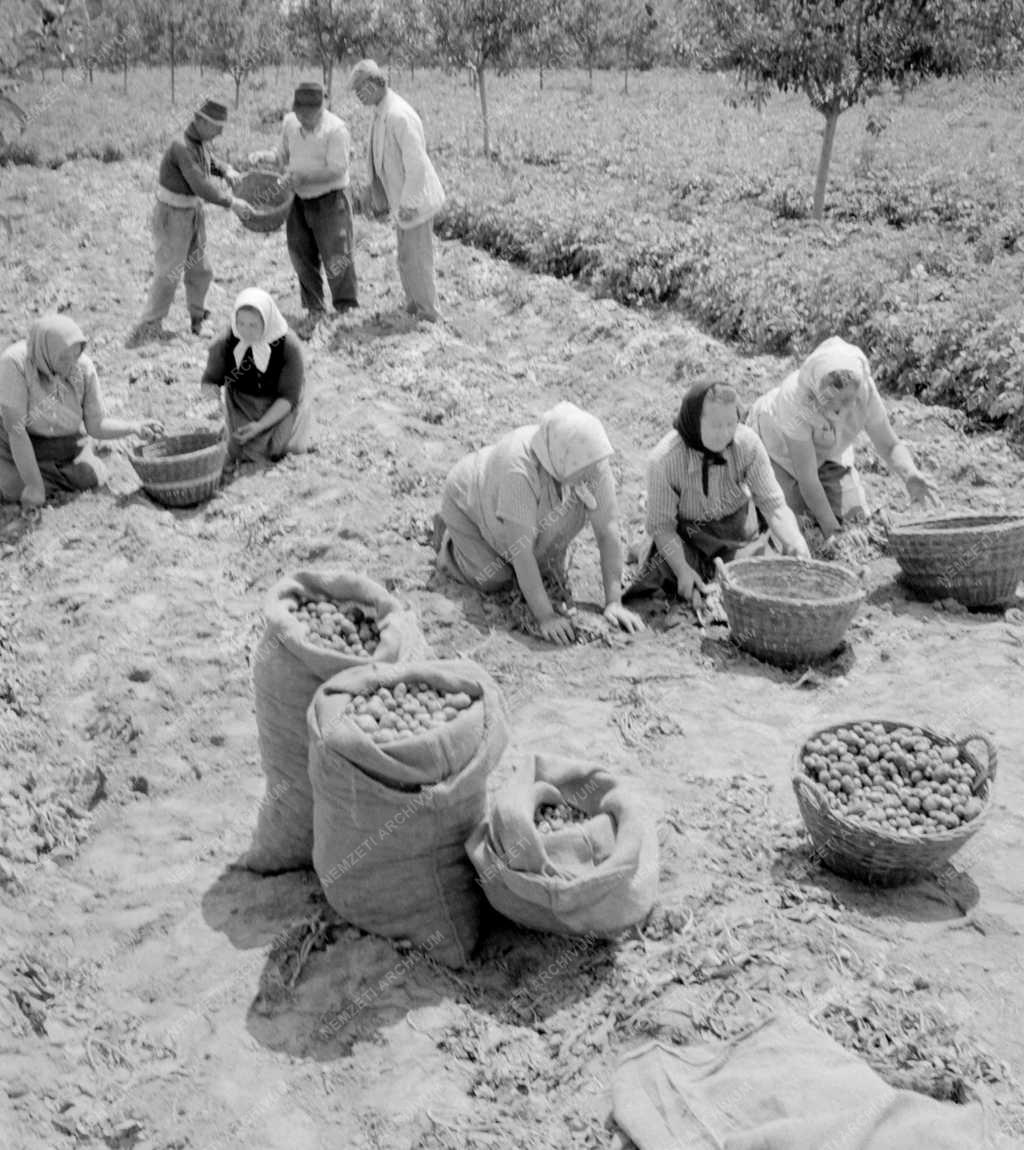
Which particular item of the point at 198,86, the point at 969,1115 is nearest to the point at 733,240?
the point at 969,1115

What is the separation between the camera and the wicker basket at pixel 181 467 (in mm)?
7121

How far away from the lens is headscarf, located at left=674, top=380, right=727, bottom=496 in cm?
588

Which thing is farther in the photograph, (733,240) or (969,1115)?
(733,240)

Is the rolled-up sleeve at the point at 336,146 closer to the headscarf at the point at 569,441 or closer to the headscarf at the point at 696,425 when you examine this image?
the headscarf at the point at 696,425

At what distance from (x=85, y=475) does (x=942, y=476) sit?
5.17 m

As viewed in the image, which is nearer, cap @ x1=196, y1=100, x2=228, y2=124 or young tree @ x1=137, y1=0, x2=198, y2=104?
cap @ x1=196, y1=100, x2=228, y2=124

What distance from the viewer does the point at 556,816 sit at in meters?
4.09

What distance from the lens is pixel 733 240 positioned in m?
12.5

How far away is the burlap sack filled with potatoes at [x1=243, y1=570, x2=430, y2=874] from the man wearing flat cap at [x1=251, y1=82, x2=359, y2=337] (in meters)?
6.44

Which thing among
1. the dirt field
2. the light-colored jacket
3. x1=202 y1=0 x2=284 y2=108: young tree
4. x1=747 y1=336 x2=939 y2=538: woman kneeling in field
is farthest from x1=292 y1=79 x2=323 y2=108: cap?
x1=202 y1=0 x2=284 y2=108: young tree

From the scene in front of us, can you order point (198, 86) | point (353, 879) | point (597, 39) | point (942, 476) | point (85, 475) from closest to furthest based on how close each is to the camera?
1. point (353, 879)
2. point (85, 475)
3. point (942, 476)
4. point (198, 86)
5. point (597, 39)

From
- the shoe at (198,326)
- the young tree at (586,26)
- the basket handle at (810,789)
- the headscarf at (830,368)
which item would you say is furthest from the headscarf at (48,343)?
the young tree at (586,26)

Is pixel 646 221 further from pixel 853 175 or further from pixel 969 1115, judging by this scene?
pixel 969 1115

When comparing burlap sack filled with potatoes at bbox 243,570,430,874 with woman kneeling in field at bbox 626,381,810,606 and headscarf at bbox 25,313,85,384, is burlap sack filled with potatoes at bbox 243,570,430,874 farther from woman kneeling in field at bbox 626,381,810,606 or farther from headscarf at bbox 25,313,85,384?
headscarf at bbox 25,313,85,384
